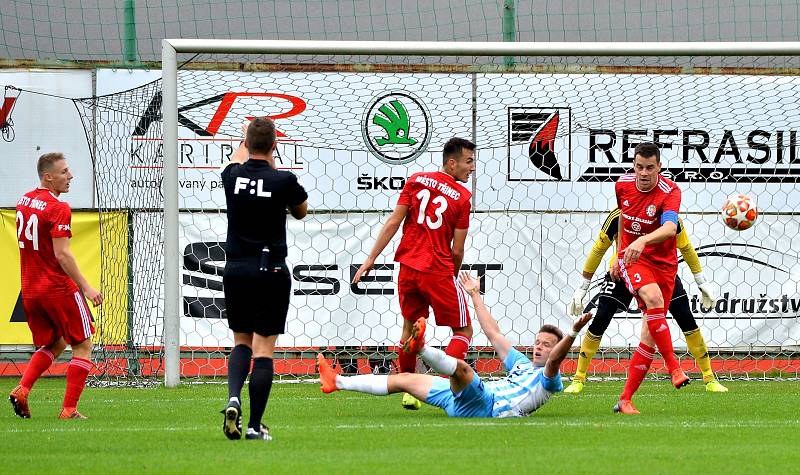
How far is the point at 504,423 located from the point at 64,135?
8224 millimetres

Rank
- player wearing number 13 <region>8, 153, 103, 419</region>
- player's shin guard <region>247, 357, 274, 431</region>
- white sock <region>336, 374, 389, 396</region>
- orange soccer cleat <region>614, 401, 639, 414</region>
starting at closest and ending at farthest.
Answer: player's shin guard <region>247, 357, 274, 431</region> → white sock <region>336, 374, 389, 396</region> → orange soccer cleat <region>614, 401, 639, 414</region> → player wearing number 13 <region>8, 153, 103, 419</region>

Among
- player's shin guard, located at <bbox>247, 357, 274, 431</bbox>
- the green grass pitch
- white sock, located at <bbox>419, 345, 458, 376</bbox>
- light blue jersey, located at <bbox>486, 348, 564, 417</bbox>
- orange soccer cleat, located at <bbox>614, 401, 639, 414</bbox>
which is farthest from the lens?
orange soccer cleat, located at <bbox>614, 401, 639, 414</bbox>

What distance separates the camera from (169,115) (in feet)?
38.8

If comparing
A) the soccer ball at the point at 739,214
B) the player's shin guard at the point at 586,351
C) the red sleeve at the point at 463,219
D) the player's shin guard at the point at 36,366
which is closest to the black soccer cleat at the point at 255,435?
the player's shin guard at the point at 36,366

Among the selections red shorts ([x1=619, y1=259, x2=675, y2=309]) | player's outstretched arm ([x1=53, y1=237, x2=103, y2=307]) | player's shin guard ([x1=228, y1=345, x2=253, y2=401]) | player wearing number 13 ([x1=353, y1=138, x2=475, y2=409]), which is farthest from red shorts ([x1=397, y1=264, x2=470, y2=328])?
player's shin guard ([x1=228, y1=345, x2=253, y2=401])

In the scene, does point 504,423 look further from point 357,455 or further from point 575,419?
point 357,455

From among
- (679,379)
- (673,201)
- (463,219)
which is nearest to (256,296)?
(463,219)

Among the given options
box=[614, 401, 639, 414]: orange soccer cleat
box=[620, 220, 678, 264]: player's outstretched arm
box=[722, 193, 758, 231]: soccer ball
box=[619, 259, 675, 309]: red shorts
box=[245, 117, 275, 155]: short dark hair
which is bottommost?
box=[614, 401, 639, 414]: orange soccer cleat

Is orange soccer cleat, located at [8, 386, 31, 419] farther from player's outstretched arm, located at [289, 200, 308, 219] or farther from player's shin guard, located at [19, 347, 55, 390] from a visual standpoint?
player's outstretched arm, located at [289, 200, 308, 219]

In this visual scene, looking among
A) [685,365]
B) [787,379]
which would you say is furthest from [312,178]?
[787,379]

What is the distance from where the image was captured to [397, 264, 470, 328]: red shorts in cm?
945

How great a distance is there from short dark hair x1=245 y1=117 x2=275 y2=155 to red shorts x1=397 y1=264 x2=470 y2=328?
9.20 feet

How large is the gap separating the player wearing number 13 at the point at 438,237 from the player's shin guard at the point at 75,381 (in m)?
2.13

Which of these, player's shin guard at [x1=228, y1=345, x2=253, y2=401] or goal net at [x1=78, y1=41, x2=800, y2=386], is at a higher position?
goal net at [x1=78, y1=41, x2=800, y2=386]
